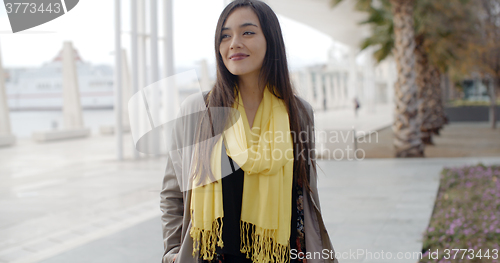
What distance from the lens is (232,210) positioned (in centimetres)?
149

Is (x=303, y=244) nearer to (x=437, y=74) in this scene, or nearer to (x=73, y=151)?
(x=73, y=151)

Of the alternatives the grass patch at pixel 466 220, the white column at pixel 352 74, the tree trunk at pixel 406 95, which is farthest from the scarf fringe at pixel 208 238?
the white column at pixel 352 74

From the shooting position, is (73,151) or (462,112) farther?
(462,112)

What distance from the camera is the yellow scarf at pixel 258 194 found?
1.44m

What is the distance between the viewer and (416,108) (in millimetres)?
9727

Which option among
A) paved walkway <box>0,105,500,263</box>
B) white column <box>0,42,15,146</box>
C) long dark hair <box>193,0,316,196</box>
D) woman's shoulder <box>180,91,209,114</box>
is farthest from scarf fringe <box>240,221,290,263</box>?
white column <box>0,42,15,146</box>

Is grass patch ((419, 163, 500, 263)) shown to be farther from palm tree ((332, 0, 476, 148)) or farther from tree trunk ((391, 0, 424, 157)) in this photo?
palm tree ((332, 0, 476, 148))

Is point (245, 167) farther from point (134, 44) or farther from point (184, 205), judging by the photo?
point (134, 44)

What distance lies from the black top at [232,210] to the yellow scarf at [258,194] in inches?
0.9

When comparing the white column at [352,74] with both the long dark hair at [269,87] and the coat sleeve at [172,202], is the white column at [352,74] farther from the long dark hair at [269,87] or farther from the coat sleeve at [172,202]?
the coat sleeve at [172,202]

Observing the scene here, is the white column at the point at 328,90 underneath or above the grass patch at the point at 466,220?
above

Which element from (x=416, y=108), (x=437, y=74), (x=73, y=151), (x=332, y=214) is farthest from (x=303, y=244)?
(x=437, y=74)

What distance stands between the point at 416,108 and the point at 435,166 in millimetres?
2078

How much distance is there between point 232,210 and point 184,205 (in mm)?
182
